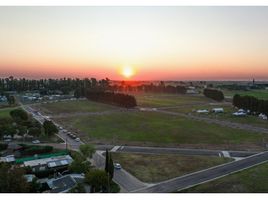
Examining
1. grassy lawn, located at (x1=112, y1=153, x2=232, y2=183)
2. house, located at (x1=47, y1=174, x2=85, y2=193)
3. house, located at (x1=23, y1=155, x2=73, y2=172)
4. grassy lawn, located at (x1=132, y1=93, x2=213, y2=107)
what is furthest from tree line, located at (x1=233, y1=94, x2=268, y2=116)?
house, located at (x1=47, y1=174, x2=85, y2=193)

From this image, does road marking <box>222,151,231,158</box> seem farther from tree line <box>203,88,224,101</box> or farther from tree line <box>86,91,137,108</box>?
tree line <box>203,88,224,101</box>

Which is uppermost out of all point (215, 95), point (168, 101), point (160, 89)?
point (160, 89)

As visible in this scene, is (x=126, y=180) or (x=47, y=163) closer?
(x=126, y=180)

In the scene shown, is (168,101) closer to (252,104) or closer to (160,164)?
(252,104)

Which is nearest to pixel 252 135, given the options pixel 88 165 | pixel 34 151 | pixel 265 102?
pixel 265 102

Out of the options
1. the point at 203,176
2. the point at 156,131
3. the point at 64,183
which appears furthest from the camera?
the point at 156,131

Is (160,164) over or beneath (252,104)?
beneath

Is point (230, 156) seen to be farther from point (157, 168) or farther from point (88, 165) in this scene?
point (88, 165)

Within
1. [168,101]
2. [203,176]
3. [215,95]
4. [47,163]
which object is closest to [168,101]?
[168,101]
